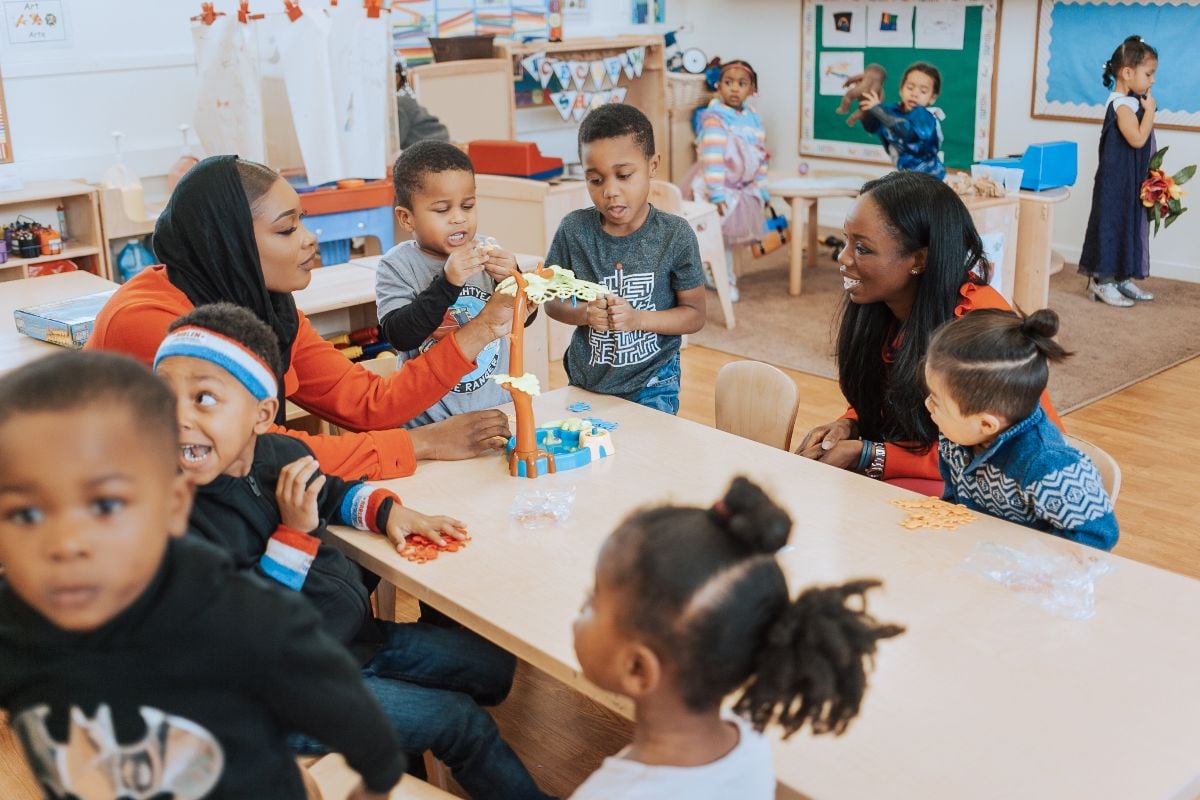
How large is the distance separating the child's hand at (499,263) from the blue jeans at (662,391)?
0.49 m

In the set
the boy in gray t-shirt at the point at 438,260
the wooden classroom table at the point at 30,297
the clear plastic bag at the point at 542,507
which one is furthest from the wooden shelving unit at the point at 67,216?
the clear plastic bag at the point at 542,507

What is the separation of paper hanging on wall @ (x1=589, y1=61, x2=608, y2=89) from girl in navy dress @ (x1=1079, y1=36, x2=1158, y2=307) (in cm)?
266

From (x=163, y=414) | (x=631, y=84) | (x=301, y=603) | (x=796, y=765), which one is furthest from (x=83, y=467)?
(x=631, y=84)

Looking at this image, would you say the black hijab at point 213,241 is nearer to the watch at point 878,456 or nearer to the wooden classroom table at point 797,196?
the watch at point 878,456

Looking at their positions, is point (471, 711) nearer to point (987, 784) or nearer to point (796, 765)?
point (796, 765)

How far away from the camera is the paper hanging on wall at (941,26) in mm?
6457

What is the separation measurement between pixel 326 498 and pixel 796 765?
0.92 m

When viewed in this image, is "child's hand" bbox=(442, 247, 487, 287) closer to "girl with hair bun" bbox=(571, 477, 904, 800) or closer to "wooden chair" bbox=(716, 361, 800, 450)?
"wooden chair" bbox=(716, 361, 800, 450)

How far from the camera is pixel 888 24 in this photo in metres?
6.76

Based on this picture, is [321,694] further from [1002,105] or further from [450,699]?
[1002,105]

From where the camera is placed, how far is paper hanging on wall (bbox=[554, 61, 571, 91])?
6.52m

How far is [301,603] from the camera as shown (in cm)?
103

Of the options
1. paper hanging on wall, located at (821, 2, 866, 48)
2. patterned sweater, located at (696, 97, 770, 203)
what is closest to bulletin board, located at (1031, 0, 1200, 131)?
paper hanging on wall, located at (821, 2, 866, 48)

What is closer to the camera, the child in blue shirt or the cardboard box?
the cardboard box
